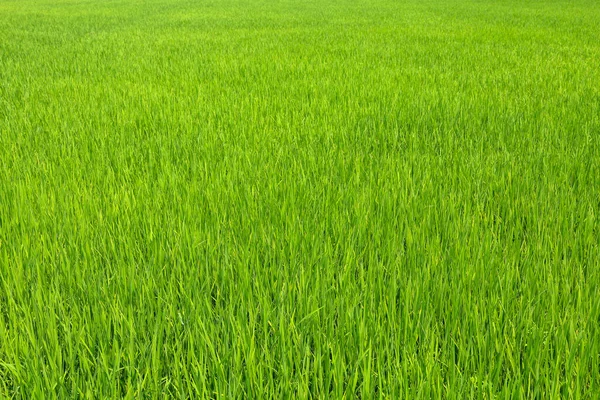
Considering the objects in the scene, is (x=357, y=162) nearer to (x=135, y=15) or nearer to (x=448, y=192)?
(x=448, y=192)

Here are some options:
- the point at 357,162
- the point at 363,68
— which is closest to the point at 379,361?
the point at 357,162

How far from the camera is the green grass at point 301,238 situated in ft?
3.30

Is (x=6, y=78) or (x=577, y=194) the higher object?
(x=6, y=78)

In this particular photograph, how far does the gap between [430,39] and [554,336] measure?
6910 mm

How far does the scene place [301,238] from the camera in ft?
5.09

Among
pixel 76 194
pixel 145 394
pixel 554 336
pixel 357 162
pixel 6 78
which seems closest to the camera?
pixel 145 394

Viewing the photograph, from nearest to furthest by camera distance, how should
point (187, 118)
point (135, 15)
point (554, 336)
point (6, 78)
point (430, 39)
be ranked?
point (554, 336), point (187, 118), point (6, 78), point (430, 39), point (135, 15)

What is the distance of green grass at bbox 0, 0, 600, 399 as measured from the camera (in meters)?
1.00

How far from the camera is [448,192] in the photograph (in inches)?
80.0

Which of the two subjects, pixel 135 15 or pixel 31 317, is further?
pixel 135 15

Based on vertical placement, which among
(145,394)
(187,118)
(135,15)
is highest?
(135,15)

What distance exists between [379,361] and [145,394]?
1.44 ft

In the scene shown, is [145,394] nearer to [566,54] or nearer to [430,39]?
[566,54]

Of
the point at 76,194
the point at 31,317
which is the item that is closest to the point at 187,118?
the point at 76,194
